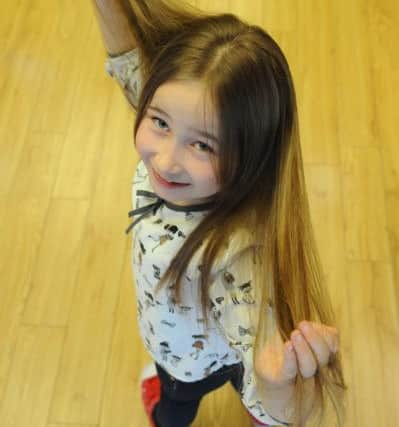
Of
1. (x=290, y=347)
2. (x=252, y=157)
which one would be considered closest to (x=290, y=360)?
(x=290, y=347)

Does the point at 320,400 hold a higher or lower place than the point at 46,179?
higher

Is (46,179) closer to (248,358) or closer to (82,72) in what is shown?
(82,72)

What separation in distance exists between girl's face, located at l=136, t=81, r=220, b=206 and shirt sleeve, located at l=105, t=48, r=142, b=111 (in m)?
0.14

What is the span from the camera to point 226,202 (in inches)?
27.4

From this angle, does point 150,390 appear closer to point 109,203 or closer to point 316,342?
point 109,203

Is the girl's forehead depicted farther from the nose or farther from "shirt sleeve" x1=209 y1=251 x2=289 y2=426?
"shirt sleeve" x1=209 y1=251 x2=289 y2=426

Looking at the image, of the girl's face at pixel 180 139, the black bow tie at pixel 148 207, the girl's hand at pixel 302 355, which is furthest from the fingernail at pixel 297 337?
the black bow tie at pixel 148 207

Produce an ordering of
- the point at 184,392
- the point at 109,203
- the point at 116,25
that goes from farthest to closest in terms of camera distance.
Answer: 1. the point at 109,203
2. the point at 184,392
3. the point at 116,25

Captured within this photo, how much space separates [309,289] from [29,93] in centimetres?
127

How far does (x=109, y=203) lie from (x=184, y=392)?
26.4 inches

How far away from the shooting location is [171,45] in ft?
2.23

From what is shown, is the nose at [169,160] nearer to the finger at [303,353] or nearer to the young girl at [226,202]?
the young girl at [226,202]

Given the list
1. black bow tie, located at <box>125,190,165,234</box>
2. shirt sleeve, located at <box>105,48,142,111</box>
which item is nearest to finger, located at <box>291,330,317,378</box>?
black bow tie, located at <box>125,190,165,234</box>

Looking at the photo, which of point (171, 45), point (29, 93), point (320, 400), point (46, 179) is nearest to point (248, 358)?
point (320, 400)
